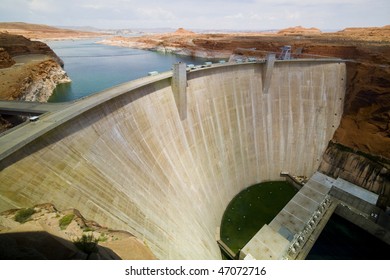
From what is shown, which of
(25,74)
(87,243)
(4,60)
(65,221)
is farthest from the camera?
(4,60)

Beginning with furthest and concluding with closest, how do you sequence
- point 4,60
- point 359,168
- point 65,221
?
point 4,60, point 359,168, point 65,221

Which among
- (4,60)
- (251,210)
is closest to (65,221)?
(251,210)

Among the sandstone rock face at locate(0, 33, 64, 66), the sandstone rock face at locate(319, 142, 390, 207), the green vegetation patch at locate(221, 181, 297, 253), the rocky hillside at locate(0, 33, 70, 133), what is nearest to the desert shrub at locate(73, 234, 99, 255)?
the rocky hillside at locate(0, 33, 70, 133)

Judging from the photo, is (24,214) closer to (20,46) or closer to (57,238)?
(57,238)

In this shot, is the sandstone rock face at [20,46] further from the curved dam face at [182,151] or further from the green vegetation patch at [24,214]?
the green vegetation patch at [24,214]

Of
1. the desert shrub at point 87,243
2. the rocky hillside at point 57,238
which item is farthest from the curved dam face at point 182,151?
the desert shrub at point 87,243

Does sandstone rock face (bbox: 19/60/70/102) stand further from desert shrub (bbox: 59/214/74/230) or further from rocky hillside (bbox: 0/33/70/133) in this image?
desert shrub (bbox: 59/214/74/230)
